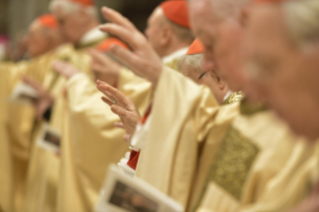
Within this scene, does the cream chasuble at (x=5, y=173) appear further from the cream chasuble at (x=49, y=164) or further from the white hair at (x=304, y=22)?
the white hair at (x=304, y=22)

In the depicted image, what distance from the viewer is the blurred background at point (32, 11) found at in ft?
27.5

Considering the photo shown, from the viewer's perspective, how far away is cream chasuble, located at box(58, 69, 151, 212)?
11.0ft

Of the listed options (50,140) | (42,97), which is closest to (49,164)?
(50,140)

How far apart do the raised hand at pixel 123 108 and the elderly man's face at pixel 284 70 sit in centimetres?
113

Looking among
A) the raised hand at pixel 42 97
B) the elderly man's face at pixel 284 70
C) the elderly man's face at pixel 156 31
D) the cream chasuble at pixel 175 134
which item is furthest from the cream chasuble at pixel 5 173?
the elderly man's face at pixel 284 70

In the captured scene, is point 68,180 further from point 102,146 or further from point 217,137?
point 217,137

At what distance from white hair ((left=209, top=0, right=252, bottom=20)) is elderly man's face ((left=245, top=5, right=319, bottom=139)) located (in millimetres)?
431

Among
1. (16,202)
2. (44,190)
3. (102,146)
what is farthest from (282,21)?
(16,202)

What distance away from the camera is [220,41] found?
145 cm

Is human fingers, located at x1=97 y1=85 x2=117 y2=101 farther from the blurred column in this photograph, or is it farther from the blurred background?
the blurred column

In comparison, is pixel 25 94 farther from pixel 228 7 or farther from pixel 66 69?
pixel 228 7

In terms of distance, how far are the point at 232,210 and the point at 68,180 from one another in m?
2.09

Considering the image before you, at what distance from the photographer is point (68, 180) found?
3.46 m

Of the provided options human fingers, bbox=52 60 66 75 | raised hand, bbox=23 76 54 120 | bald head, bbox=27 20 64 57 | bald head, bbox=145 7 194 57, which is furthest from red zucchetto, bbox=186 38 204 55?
bald head, bbox=27 20 64 57
